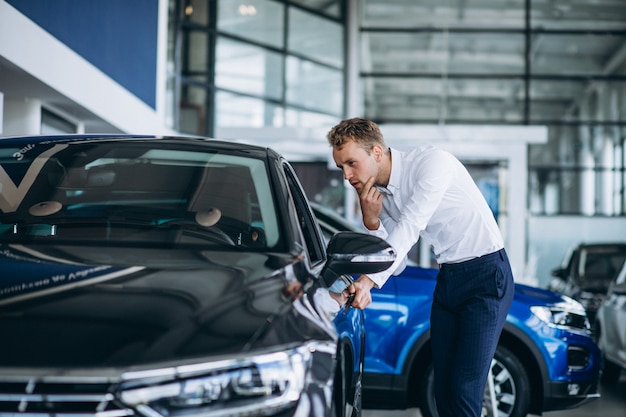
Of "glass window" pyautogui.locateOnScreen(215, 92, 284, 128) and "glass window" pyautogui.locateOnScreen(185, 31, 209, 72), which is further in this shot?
"glass window" pyautogui.locateOnScreen(215, 92, 284, 128)

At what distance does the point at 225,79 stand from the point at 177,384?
1938cm

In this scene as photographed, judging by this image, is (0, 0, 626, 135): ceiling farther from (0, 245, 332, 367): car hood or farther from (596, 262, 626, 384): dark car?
(0, 245, 332, 367): car hood

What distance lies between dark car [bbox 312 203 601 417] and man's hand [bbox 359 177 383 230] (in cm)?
240

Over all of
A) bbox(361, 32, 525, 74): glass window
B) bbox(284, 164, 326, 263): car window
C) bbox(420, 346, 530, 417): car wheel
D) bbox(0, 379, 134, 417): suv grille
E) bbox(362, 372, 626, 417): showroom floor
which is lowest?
bbox(362, 372, 626, 417): showroom floor

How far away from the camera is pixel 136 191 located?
373 centimetres

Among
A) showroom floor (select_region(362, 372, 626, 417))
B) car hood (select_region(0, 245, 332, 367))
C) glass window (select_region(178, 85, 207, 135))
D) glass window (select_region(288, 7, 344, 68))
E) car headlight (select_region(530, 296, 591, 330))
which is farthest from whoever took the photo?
glass window (select_region(288, 7, 344, 68))

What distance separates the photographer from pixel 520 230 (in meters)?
19.6

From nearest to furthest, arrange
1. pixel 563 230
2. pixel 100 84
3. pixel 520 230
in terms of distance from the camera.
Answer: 1. pixel 100 84
2. pixel 520 230
3. pixel 563 230

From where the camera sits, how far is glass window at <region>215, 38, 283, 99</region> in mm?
21375

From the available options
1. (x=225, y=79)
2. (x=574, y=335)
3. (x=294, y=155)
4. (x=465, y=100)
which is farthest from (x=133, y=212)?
(x=465, y=100)

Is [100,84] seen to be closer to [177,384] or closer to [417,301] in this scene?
[417,301]

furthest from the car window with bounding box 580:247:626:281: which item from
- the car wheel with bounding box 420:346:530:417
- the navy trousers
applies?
the navy trousers

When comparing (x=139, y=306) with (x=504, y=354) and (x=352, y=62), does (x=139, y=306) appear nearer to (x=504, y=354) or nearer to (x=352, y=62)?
(x=504, y=354)

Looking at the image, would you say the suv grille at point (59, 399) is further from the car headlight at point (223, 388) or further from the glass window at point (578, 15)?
the glass window at point (578, 15)
